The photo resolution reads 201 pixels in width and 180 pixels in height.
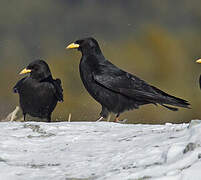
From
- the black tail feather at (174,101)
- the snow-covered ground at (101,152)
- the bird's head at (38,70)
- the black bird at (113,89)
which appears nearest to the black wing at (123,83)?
the black bird at (113,89)

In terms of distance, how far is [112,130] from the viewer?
490 cm

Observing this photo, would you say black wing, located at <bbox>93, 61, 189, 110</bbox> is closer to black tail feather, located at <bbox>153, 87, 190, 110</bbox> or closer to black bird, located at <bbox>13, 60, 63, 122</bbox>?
black tail feather, located at <bbox>153, 87, 190, 110</bbox>

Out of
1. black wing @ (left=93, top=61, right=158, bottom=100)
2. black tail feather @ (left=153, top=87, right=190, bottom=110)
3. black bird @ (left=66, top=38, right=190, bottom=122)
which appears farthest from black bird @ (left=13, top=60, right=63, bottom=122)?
black tail feather @ (left=153, top=87, right=190, bottom=110)

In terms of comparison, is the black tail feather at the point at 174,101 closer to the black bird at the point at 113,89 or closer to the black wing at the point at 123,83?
the black bird at the point at 113,89

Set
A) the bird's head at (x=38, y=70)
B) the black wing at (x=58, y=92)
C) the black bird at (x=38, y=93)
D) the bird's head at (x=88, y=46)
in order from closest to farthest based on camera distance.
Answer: the bird's head at (x=88, y=46), the black bird at (x=38, y=93), the black wing at (x=58, y=92), the bird's head at (x=38, y=70)

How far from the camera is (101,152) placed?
13.4 ft

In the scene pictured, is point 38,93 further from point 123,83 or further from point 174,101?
point 174,101

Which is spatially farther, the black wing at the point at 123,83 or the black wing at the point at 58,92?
the black wing at the point at 58,92

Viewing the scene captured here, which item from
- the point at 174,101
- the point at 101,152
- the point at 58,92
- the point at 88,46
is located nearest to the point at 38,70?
the point at 58,92

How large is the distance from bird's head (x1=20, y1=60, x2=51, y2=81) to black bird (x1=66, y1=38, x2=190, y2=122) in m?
0.88

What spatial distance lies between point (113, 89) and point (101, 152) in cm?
390

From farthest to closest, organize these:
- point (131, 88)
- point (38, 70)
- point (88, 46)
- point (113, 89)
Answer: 1. point (38, 70)
2. point (88, 46)
3. point (131, 88)
4. point (113, 89)

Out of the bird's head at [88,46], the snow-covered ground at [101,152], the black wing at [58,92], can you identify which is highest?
the bird's head at [88,46]

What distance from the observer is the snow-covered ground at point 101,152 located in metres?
3.44
